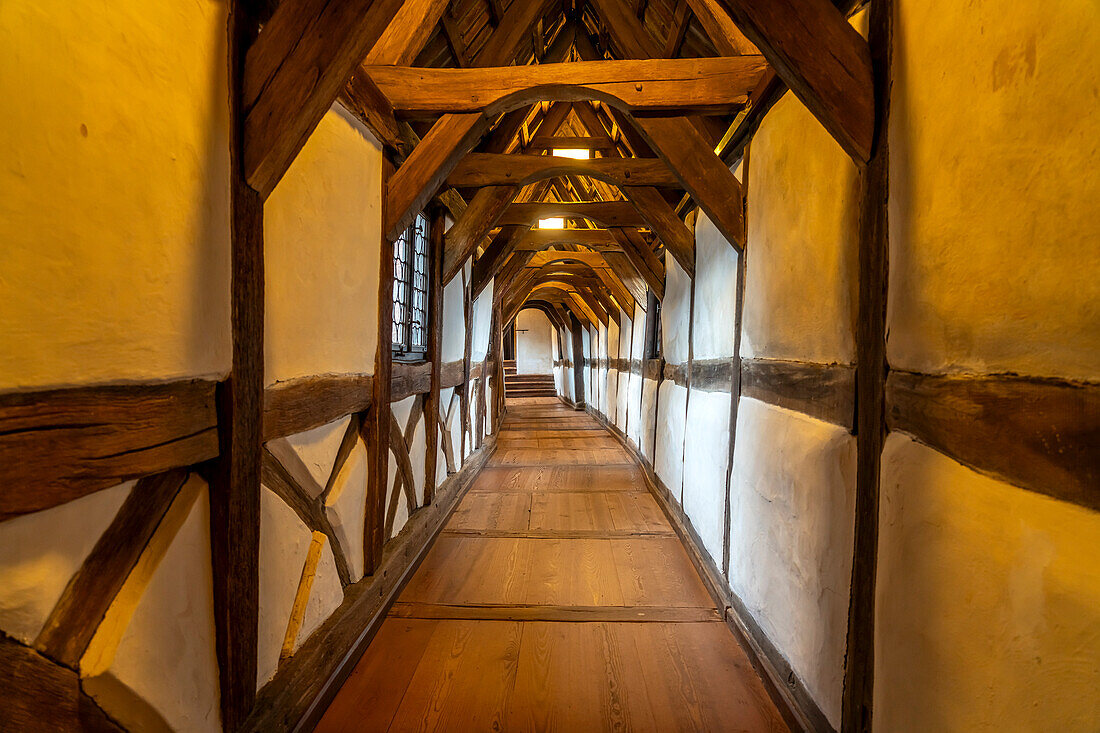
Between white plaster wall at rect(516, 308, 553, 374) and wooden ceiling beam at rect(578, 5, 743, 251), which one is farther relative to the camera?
white plaster wall at rect(516, 308, 553, 374)

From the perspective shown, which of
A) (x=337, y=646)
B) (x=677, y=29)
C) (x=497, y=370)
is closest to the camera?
(x=337, y=646)

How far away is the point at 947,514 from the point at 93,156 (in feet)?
5.63

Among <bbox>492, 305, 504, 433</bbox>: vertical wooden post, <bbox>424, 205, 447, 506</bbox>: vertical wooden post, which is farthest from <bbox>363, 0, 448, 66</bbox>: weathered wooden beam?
<bbox>492, 305, 504, 433</bbox>: vertical wooden post

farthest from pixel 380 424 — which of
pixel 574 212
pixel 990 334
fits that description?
pixel 574 212

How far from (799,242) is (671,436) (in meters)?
2.61

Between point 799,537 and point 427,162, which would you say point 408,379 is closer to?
point 427,162

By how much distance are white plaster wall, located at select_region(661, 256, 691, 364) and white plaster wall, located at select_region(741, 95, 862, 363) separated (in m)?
1.54

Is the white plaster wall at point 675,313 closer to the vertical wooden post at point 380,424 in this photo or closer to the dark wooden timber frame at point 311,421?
the dark wooden timber frame at point 311,421

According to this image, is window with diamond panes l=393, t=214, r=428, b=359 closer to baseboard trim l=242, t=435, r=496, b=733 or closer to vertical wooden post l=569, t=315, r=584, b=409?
baseboard trim l=242, t=435, r=496, b=733

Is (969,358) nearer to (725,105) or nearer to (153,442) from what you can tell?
(153,442)

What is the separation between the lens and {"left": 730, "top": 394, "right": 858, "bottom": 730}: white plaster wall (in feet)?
4.79

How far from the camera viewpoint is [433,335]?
3.55 m

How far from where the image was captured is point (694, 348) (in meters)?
3.55

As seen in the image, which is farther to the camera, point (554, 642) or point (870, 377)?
point (554, 642)
